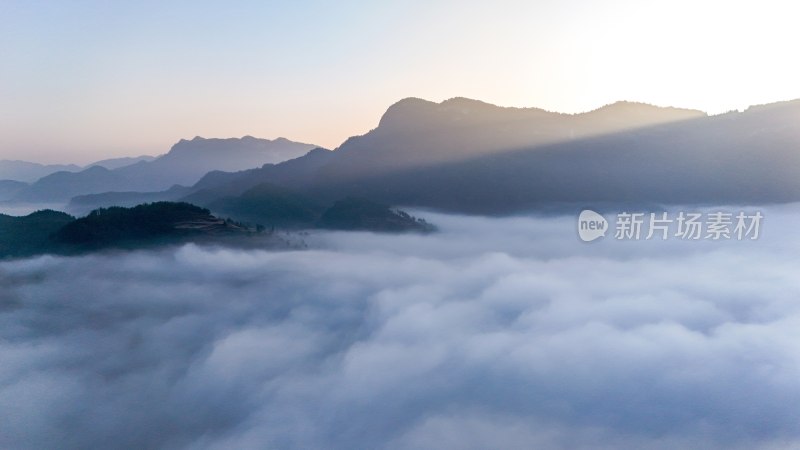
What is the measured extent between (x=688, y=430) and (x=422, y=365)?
3381 inches

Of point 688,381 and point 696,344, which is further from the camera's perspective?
point 696,344

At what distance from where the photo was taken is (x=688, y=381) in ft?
513

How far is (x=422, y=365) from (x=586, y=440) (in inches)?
2317

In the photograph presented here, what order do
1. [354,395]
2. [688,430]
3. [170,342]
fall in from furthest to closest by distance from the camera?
1. [170,342]
2. [354,395]
3. [688,430]

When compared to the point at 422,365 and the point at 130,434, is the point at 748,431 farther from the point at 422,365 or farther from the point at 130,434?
the point at 130,434

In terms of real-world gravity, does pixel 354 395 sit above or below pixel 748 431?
above

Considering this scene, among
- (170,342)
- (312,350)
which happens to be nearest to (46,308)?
(170,342)

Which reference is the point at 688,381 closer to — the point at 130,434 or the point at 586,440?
the point at 586,440

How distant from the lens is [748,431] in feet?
481

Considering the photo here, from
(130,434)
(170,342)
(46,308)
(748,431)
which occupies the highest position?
(46,308)

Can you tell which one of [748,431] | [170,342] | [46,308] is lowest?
[748,431]

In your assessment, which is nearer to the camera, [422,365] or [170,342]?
[422,365]

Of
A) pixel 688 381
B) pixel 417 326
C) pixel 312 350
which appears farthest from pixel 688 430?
pixel 312 350

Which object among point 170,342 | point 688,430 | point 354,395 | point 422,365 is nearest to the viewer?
point 688,430
